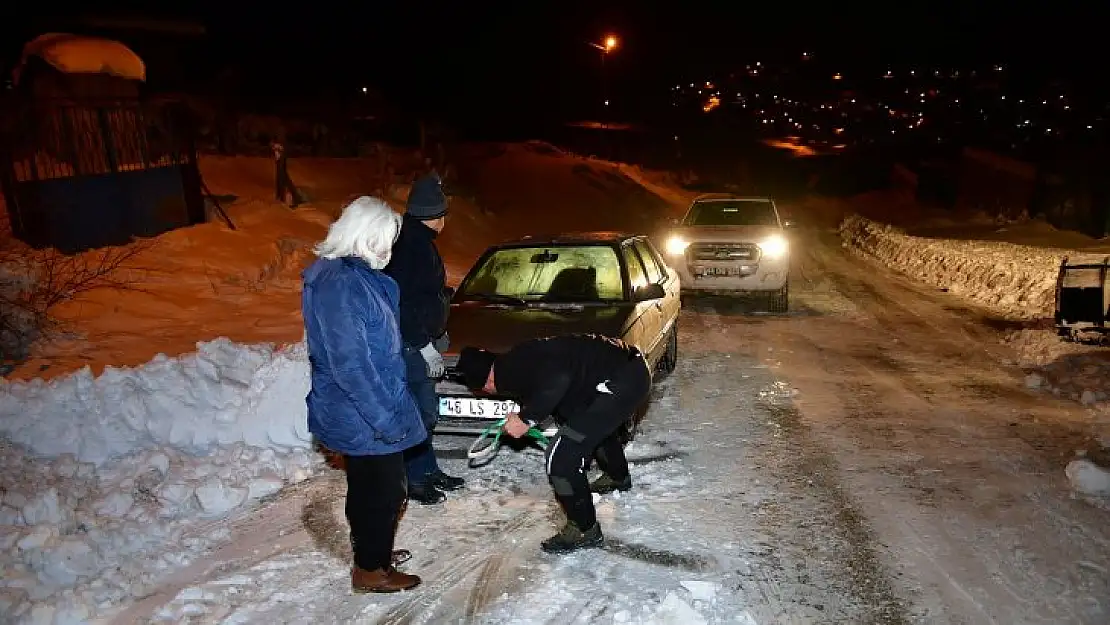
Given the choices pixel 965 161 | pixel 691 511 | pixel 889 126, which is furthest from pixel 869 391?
pixel 889 126

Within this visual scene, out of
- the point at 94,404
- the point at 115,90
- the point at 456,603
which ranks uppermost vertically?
the point at 115,90

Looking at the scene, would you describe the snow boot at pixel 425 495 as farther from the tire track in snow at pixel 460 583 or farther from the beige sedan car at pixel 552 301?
the tire track in snow at pixel 460 583

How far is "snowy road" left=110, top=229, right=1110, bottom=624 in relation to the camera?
363 cm

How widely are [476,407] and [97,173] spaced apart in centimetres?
846

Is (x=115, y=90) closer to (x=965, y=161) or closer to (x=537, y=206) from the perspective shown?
(x=537, y=206)

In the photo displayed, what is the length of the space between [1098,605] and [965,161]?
3073 cm

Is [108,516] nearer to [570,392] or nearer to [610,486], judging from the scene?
[570,392]

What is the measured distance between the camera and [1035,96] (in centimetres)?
4319

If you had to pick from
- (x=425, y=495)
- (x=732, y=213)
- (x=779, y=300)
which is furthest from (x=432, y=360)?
(x=732, y=213)

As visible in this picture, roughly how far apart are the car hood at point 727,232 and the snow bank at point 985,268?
11.1 ft

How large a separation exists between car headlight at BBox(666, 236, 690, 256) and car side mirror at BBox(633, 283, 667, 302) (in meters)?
4.86

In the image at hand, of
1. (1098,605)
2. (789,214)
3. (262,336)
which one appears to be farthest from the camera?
(789,214)

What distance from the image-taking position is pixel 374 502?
11.8 ft

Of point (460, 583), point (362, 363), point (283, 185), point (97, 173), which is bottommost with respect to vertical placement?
point (460, 583)
